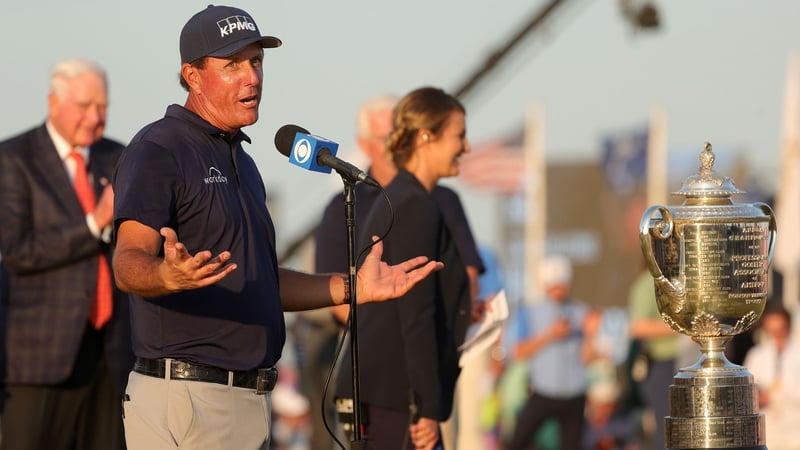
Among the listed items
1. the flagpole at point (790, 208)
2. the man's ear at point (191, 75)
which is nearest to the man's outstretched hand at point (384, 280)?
the man's ear at point (191, 75)

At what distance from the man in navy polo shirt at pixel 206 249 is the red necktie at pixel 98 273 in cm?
242

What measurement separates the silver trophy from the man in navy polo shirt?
1.61 meters

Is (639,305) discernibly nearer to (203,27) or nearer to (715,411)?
(715,411)

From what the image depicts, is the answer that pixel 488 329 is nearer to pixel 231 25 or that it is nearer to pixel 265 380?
pixel 265 380

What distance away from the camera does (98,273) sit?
789cm

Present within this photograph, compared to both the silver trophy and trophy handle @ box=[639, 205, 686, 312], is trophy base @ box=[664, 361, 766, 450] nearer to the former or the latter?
the silver trophy

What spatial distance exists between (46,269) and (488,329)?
1.99 metres

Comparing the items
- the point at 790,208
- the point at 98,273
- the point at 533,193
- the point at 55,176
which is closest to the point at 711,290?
the point at 98,273

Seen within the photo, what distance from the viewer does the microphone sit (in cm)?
539

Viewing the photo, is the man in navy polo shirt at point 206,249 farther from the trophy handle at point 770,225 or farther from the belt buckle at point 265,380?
the trophy handle at point 770,225

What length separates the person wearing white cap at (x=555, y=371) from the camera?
14.5 meters

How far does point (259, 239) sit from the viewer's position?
5.46 meters

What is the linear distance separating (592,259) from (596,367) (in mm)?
32871

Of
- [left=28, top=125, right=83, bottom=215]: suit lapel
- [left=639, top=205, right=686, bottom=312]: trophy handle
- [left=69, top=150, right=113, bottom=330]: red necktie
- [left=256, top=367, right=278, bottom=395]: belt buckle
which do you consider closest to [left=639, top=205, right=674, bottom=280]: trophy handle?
[left=639, top=205, right=686, bottom=312]: trophy handle
